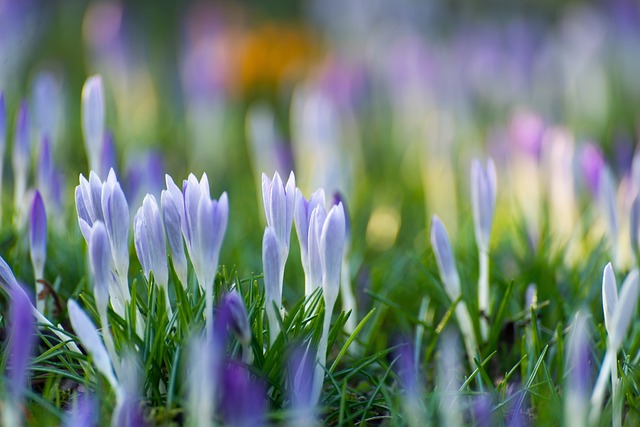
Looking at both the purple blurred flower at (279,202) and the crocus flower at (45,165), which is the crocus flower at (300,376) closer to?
the purple blurred flower at (279,202)

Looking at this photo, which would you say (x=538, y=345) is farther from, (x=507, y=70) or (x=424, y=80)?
(x=507, y=70)

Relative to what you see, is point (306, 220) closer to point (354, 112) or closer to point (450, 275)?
point (450, 275)

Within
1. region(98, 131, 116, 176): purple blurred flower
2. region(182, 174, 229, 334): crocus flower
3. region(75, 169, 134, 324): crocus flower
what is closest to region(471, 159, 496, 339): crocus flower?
region(182, 174, 229, 334): crocus flower

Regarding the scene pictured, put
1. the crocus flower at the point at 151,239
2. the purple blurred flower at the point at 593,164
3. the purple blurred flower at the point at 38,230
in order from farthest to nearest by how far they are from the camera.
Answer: the purple blurred flower at the point at 593,164
the purple blurred flower at the point at 38,230
the crocus flower at the point at 151,239

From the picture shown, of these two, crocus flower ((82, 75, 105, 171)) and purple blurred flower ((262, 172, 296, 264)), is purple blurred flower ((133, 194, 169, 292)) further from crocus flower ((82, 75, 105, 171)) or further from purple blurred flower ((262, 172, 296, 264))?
crocus flower ((82, 75, 105, 171))

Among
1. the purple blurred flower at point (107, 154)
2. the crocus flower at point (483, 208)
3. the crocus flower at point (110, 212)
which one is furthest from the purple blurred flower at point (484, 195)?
the purple blurred flower at point (107, 154)

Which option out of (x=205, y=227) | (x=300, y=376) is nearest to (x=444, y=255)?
(x=300, y=376)
